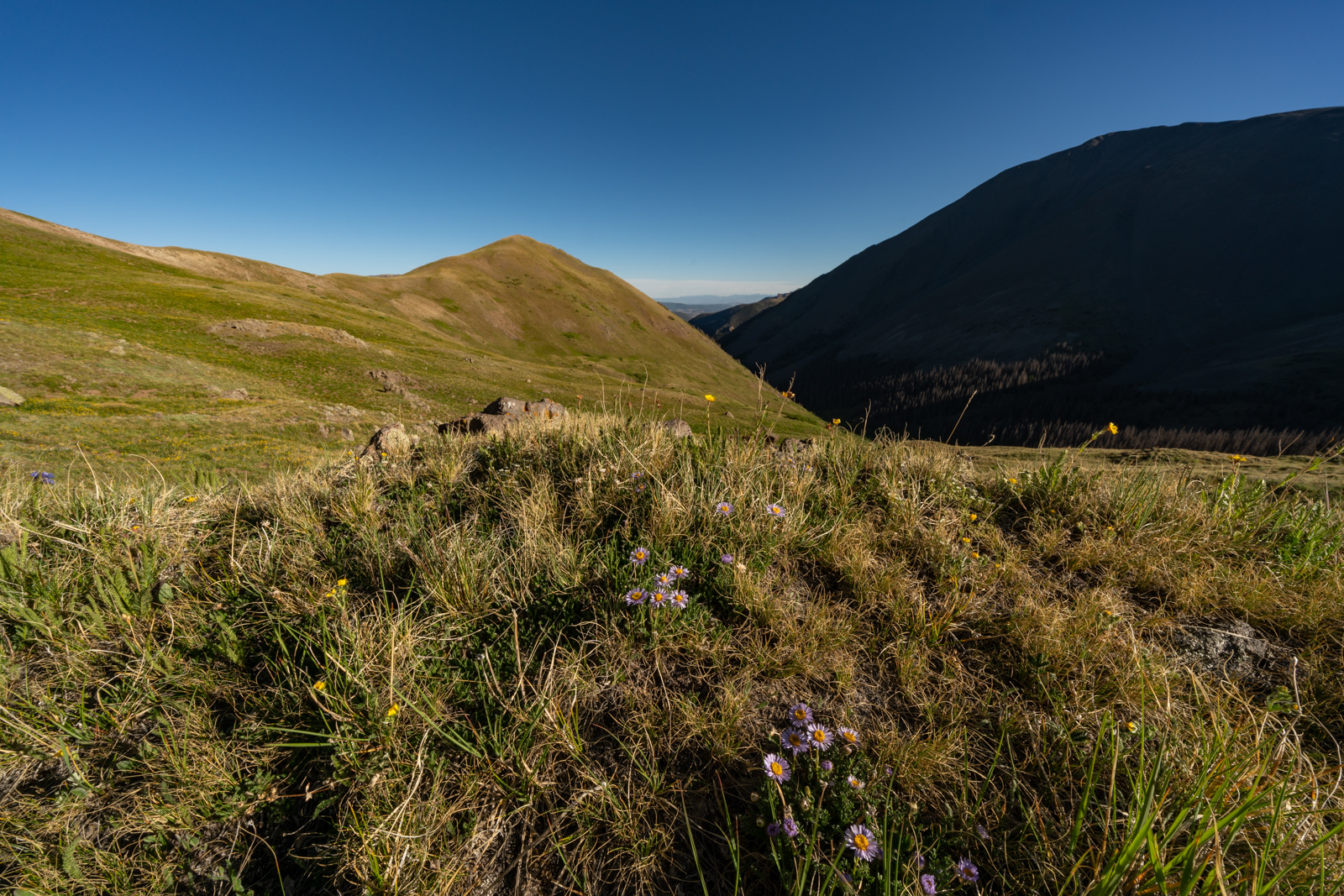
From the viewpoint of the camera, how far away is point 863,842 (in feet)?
4.77

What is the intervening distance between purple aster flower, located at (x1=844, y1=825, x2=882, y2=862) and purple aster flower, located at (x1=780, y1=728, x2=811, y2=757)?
261mm

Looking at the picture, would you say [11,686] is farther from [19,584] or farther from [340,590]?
[340,590]

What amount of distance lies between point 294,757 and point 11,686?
4.61 ft

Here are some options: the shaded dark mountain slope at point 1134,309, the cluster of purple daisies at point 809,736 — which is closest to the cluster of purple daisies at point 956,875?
the cluster of purple daisies at point 809,736

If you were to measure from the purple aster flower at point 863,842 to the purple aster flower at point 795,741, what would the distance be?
0.26 metres

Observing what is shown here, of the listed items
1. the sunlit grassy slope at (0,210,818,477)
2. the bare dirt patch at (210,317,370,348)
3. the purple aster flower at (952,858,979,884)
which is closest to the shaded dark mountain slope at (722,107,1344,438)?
the sunlit grassy slope at (0,210,818,477)

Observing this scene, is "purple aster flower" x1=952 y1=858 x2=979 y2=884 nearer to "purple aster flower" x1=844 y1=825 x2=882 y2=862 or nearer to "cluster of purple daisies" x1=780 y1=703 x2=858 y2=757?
"purple aster flower" x1=844 y1=825 x2=882 y2=862

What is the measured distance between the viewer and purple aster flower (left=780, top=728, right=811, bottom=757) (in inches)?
67.1

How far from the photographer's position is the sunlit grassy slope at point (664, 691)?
4.85 ft

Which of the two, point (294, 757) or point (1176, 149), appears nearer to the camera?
point (294, 757)

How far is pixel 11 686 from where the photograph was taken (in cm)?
199

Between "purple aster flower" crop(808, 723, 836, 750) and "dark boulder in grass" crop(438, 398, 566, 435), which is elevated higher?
"dark boulder in grass" crop(438, 398, 566, 435)

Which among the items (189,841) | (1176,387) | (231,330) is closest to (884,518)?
(189,841)

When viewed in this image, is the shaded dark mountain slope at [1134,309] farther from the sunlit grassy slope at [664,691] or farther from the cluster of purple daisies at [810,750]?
the cluster of purple daisies at [810,750]
